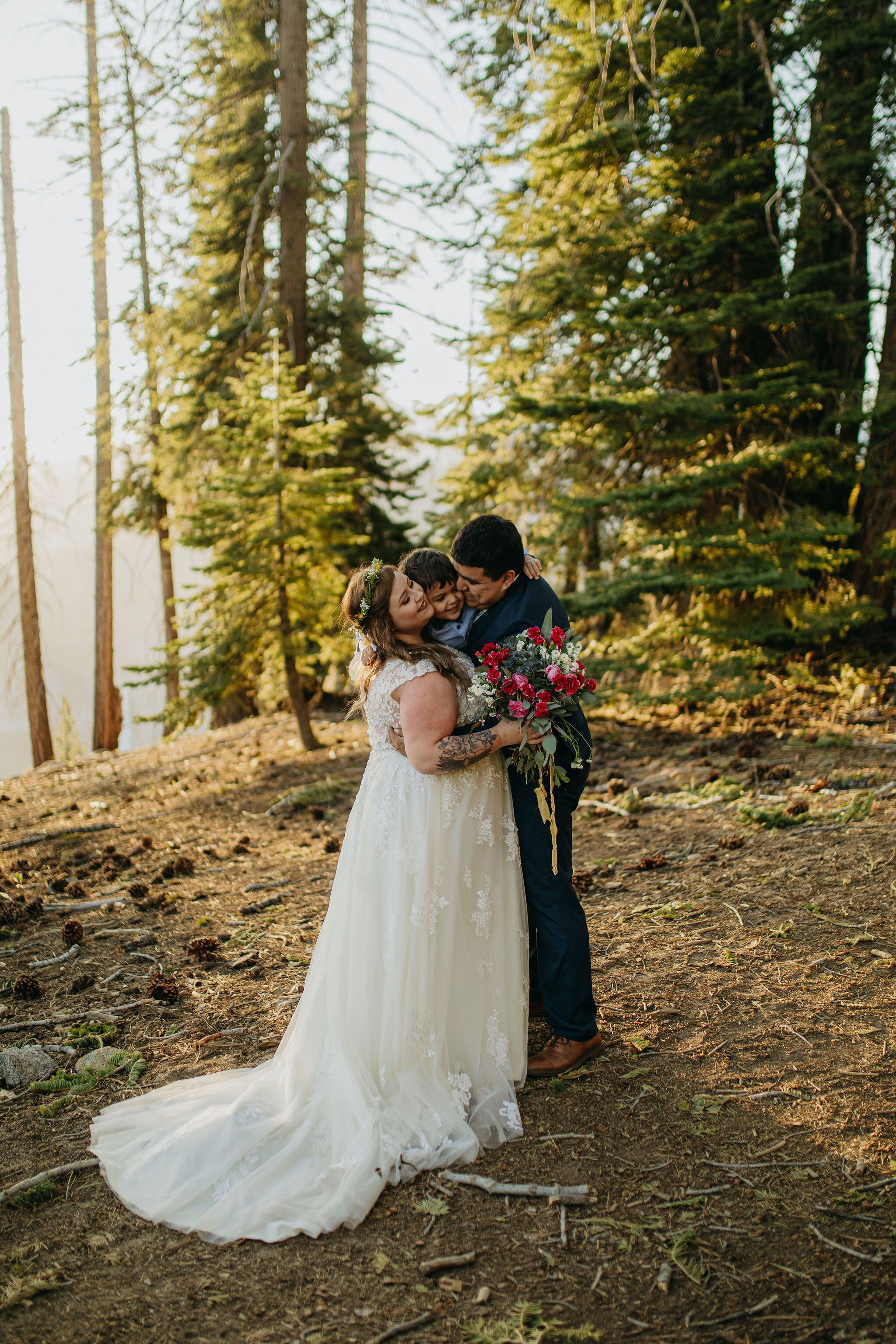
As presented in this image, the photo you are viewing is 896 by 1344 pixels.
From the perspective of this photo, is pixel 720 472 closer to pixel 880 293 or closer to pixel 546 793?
pixel 880 293

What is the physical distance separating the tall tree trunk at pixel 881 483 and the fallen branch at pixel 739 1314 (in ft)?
22.4

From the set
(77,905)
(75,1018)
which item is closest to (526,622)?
(75,1018)

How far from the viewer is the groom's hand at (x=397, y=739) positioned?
318 cm

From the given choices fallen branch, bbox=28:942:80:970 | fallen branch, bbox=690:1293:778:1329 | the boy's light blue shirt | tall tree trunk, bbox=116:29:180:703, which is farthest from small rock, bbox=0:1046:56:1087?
tall tree trunk, bbox=116:29:180:703

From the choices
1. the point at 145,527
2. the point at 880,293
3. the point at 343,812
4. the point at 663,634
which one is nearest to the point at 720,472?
the point at 663,634

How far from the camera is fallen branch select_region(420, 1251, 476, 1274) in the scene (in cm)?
235

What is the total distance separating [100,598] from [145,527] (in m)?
2.40

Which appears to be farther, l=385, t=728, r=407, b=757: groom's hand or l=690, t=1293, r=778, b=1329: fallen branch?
l=385, t=728, r=407, b=757: groom's hand

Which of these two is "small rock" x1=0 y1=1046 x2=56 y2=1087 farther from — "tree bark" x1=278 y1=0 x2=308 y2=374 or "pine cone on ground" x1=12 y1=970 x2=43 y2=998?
"tree bark" x1=278 y1=0 x2=308 y2=374

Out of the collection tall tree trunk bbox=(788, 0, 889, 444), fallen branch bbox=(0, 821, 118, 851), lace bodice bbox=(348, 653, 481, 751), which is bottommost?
fallen branch bbox=(0, 821, 118, 851)

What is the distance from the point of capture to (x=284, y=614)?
895cm

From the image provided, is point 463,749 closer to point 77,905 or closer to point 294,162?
point 77,905

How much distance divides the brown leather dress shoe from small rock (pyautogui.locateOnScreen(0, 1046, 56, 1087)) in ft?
6.71

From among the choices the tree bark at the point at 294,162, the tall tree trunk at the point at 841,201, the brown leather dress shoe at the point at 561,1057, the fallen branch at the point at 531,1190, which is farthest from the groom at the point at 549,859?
the tree bark at the point at 294,162
